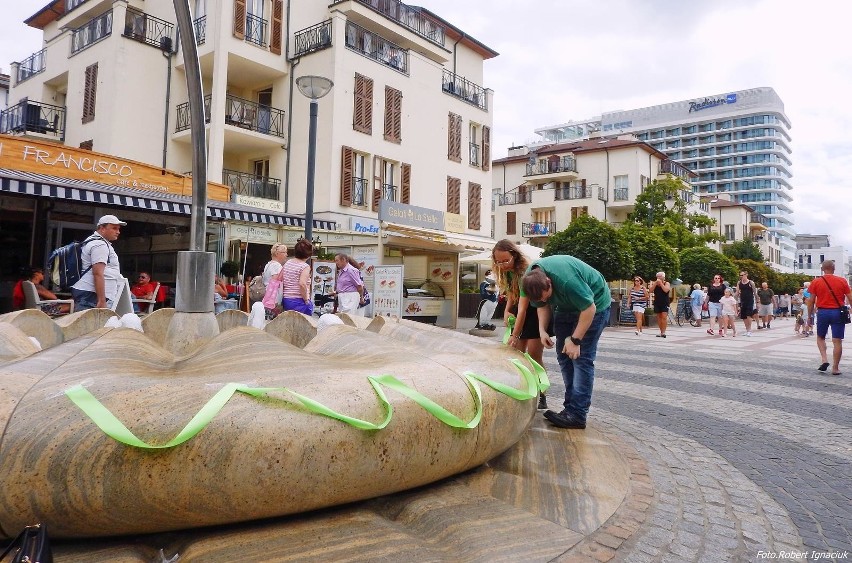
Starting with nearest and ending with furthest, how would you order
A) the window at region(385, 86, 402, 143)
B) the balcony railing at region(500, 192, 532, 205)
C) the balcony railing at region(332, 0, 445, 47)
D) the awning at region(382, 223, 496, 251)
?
1. the awning at region(382, 223, 496, 251)
2. the window at region(385, 86, 402, 143)
3. the balcony railing at region(332, 0, 445, 47)
4. the balcony railing at region(500, 192, 532, 205)

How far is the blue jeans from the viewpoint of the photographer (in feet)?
14.8

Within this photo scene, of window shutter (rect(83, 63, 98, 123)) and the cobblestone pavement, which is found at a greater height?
window shutter (rect(83, 63, 98, 123))

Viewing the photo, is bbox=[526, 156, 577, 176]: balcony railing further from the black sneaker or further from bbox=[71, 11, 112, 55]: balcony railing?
the black sneaker

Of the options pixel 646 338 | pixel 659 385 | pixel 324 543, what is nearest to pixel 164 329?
pixel 324 543

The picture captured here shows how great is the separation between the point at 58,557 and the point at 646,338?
14.7 m

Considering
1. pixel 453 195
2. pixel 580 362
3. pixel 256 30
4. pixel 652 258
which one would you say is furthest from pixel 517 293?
pixel 453 195

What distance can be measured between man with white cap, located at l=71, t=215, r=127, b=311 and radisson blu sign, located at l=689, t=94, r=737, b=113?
118 m

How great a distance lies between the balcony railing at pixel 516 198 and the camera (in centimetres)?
4909

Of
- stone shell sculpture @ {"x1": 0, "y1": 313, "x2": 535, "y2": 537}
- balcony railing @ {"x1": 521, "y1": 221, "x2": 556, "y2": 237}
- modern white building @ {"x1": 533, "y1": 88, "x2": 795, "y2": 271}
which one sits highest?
modern white building @ {"x1": 533, "y1": 88, "x2": 795, "y2": 271}

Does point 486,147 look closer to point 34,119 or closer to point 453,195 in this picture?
point 453,195

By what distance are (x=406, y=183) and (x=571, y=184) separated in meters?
27.7

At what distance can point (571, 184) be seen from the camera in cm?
4812

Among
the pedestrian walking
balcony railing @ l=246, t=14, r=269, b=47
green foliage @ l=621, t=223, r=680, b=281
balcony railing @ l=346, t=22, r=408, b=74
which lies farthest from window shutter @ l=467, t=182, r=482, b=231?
the pedestrian walking

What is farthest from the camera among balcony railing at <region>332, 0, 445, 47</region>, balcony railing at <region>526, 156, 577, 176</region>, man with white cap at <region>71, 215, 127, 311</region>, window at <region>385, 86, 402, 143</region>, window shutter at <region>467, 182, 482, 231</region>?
balcony railing at <region>526, 156, 577, 176</region>
